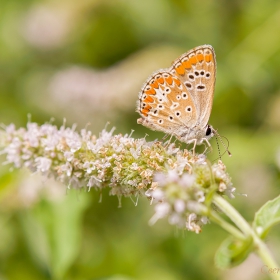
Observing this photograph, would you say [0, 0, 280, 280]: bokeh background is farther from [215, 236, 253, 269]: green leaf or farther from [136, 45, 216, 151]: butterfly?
[215, 236, 253, 269]: green leaf

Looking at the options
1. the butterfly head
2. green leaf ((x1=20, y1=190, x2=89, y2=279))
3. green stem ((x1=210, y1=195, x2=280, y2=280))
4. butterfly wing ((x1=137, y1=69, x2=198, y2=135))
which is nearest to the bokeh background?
green leaf ((x1=20, y1=190, x2=89, y2=279))

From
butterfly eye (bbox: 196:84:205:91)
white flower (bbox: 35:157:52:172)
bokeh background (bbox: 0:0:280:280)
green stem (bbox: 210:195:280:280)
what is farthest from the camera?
bokeh background (bbox: 0:0:280:280)

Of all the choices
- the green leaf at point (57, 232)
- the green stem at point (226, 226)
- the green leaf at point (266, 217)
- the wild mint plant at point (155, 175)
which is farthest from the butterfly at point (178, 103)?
the green stem at point (226, 226)

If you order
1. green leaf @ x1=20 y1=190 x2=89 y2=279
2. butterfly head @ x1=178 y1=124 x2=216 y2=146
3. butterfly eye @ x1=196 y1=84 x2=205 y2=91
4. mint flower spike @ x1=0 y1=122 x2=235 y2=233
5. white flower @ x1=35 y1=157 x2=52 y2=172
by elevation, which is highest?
butterfly eye @ x1=196 y1=84 x2=205 y2=91

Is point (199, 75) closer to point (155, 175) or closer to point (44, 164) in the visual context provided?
point (155, 175)

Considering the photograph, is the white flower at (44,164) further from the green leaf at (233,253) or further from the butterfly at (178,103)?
the green leaf at (233,253)

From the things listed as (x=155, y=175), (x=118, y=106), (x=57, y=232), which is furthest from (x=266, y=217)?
(x=118, y=106)

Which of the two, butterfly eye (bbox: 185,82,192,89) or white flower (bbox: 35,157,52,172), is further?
butterfly eye (bbox: 185,82,192,89)
